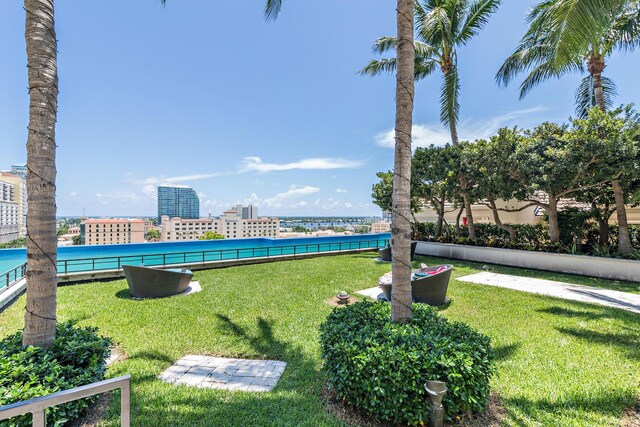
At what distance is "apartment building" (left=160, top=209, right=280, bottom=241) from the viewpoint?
992 inches

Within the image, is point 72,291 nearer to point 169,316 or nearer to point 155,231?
point 169,316

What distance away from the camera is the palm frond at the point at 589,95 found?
38.9 feet

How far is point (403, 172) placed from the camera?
3258mm

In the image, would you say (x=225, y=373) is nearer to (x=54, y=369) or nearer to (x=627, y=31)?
(x=54, y=369)

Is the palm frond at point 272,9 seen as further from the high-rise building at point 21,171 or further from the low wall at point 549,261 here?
the low wall at point 549,261

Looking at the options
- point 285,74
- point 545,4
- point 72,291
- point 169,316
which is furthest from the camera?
point 285,74

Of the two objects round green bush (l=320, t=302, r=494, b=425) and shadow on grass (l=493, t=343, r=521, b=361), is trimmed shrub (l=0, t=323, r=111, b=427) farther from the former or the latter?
shadow on grass (l=493, t=343, r=521, b=361)

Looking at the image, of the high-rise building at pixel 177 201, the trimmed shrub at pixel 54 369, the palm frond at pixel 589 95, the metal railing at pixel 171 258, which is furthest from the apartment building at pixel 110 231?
the high-rise building at pixel 177 201

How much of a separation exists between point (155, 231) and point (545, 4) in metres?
32.9

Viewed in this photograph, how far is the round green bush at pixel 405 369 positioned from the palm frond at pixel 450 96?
13313 millimetres

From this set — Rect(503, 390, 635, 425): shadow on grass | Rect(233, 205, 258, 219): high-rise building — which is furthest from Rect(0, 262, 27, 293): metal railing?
Rect(233, 205, 258, 219): high-rise building

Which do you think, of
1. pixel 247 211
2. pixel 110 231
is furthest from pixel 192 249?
pixel 247 211

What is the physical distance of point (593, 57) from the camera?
10.3m

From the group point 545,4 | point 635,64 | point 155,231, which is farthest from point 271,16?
point 155,231
